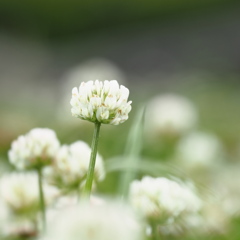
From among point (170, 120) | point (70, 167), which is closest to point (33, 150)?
point (70, 167)

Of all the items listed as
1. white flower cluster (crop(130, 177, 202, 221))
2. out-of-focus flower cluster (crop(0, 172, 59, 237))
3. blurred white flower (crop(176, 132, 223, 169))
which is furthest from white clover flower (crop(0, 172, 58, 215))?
blurred white flower (crop(176, 132, 223, 169))

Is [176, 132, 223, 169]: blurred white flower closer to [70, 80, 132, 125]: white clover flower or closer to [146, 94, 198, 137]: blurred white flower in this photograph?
[146, 94, 198, 137]: blurred white flower

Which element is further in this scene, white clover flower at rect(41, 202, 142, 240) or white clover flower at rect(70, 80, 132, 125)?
white clover flower at rect(70, 80, 132, 125)

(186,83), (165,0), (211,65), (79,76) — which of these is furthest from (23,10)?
(79,76)

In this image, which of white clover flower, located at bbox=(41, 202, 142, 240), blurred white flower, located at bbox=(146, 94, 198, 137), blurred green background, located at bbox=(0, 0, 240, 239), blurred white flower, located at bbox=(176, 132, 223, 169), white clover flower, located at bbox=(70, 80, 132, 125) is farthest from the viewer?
blurred green background, located at bbox=(0, 0, 240, 239)

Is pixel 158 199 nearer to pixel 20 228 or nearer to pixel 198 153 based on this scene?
pixel 20 228

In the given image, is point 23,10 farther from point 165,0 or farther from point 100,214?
point 100,214
